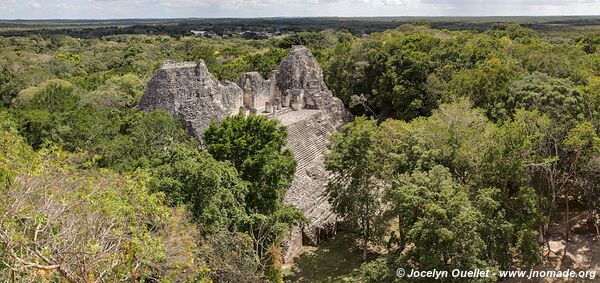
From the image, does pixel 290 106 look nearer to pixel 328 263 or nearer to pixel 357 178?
pixel 357 178

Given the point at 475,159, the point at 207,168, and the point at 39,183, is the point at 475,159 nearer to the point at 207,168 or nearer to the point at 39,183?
the point at 207,168

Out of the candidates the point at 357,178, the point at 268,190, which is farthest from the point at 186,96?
the point at 357,178

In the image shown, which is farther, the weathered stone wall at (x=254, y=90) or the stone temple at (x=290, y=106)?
the weathered stone wall at (x=254, y=90)

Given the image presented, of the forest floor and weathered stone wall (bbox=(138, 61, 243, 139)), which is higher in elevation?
weathered stone wall (bbox=(138, 61, 243, 139))

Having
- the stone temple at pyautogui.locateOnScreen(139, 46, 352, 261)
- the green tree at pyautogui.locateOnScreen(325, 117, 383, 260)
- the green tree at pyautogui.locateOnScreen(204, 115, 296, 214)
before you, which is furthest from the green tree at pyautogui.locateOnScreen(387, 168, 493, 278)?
the stone temple at pyautogui.locateOnScreen(139, 46, 352, 261)

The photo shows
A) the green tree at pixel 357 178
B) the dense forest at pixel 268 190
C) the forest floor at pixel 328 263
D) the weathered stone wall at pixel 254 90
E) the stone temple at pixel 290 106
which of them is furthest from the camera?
the weathered stone wall at pixel 254 90

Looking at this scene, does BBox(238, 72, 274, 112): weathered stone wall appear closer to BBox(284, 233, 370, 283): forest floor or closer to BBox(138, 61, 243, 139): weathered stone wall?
BBox(138, 61, 243, 139): weathered stone wall

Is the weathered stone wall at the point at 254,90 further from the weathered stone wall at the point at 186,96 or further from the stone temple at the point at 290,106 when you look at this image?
the weathered stone wall at the point at 186,96

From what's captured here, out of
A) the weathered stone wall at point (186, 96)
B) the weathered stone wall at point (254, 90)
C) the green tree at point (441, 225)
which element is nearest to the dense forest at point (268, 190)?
the green tree at point (441, 225)

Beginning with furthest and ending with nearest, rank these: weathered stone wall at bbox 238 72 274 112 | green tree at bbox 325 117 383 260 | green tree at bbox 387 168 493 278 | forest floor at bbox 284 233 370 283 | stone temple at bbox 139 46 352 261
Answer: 1. weathered stone wall at bbox 238 72 274 112
2. stone temple at bbox 139 46 352 261
3. green tree at bbox 325 117 383 260
4. forest floor at bbox 284 233 370 283
5. green tree at bbox 387 168 493 278
